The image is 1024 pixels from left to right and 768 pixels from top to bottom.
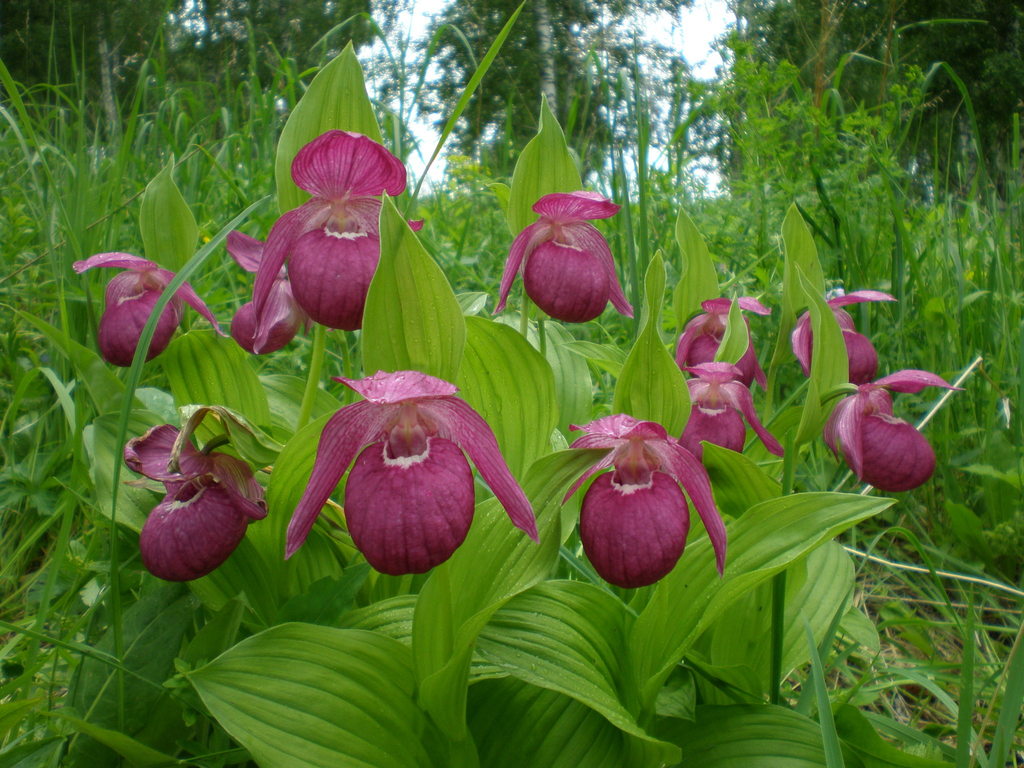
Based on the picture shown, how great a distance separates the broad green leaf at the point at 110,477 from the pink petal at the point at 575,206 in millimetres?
768

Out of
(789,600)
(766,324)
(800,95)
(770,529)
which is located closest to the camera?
(770,529)

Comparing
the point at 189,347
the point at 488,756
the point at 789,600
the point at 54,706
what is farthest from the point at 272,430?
the point at 789,600

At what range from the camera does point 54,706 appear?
1.19 meters

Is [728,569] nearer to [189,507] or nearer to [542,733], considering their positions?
[542,733]

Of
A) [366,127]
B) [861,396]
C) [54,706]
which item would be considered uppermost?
[366,127]

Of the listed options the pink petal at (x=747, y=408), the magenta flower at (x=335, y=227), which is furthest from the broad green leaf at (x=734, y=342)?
the magenta flower at (x=335, y=227)

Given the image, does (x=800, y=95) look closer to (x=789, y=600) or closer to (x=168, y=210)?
(x=789, y=600)

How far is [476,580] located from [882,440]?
0.81 metres

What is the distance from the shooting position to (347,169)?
99 cm

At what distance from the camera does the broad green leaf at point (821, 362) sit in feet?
3.73

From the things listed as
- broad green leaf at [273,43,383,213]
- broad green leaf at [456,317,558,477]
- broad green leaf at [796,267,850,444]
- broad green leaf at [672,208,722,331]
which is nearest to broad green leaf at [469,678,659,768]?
broad green leaf at [456,317,558,477]

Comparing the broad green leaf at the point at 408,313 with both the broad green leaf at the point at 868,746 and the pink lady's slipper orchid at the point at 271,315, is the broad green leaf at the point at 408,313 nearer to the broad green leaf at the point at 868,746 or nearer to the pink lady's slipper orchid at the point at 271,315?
the pink lady's slipper orchid at the point at 271,315

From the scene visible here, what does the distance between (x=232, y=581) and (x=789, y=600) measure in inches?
37.5

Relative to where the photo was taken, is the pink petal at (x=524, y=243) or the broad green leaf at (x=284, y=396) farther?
the broad green leaf at (x=284, y=396)
